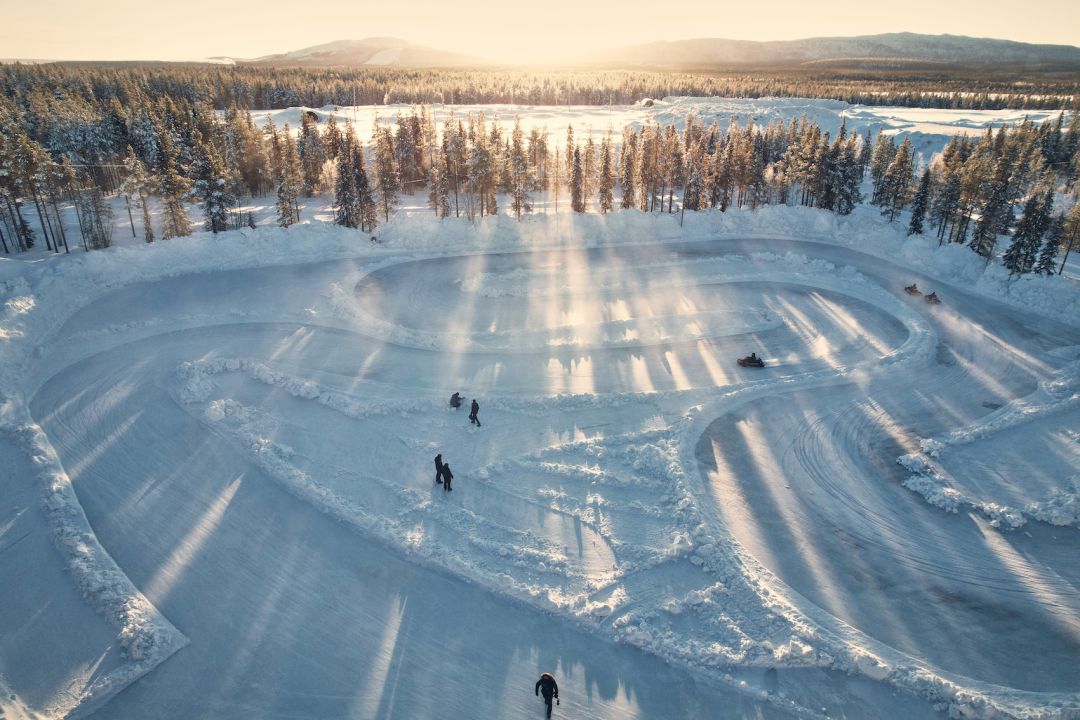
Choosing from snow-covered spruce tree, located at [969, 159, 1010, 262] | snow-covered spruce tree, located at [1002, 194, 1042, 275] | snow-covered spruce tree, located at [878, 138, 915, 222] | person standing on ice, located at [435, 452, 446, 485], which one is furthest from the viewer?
snow-covered spruce tree, located at [878, 138, 915, 222]

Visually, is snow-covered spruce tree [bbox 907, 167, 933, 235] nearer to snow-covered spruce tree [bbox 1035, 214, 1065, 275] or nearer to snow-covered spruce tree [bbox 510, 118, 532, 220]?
snow-covered spruce tree [bbox 1035, 214, 1065, 275]

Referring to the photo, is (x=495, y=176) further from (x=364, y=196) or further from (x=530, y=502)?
(x=530, y=502)

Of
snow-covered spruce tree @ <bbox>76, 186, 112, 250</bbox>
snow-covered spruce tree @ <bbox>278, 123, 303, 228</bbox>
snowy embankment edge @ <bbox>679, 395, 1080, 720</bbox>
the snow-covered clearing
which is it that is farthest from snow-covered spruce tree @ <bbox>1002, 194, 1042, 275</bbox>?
snow-covered spruce tree @ <bbox>76, 186, 112, 250</bbox>

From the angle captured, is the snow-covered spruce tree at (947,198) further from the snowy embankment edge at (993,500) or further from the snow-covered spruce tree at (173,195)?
the snow-covered spruce tree at (173,195)

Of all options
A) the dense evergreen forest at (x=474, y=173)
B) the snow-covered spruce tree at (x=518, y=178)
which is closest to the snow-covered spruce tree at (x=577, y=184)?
the dense evergreen forest at (x=474, y=173)

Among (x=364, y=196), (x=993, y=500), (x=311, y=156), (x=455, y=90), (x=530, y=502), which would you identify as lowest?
(x=993, y=500)

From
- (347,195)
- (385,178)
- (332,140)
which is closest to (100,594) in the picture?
(347,195)

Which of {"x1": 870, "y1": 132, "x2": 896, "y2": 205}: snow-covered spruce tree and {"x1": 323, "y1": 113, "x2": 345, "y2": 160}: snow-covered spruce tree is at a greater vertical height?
{"x1": 323, "y1": 113, "x2": 345, "y2": 160}: snow-covered spruce tree
